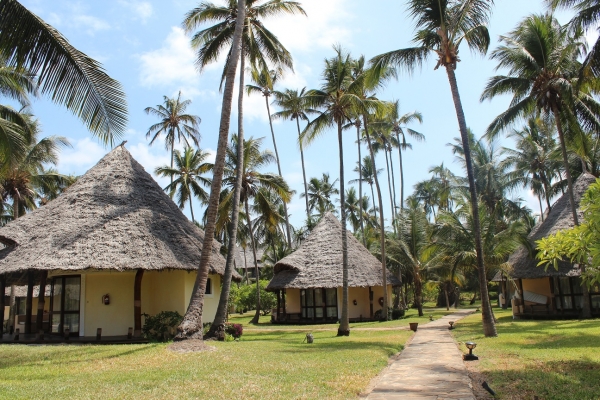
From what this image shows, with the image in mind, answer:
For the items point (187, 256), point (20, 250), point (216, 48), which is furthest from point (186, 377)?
point (216, 48)

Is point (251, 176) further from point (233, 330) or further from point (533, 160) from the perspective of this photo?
point (533, 160)

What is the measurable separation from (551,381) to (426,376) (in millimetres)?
1886

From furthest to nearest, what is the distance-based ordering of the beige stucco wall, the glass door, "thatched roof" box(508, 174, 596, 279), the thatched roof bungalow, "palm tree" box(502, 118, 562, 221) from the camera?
1. "palm tree" box(502, 118, 562, 221)
2. the thatched roof bungalow
3. "thatched roof" box(508, 174, 596, 279)
4. the glass door
5. the beige stucco wall

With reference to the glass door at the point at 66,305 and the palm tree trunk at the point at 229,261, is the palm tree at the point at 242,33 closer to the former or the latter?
the palm tree trunk at the point at 229,261

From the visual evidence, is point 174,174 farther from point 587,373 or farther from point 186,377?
point 587,373

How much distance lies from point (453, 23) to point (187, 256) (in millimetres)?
10747

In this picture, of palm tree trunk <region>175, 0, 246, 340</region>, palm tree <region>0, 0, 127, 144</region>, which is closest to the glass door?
palm tree trunk <region>175, 0, 246, 340</region>

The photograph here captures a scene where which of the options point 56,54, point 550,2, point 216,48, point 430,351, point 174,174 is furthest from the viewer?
Result: point 174,174

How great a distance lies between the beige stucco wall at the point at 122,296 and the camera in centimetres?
1488

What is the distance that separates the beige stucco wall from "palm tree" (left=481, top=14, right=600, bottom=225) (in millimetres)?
14487

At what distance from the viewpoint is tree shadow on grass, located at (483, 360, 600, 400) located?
6.55m

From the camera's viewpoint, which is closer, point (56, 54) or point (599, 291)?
point (56, 54)

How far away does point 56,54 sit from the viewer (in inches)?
263

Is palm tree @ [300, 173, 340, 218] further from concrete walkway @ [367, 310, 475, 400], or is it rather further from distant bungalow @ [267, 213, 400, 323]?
concrete walkway @ [367, 310, 475, 400]
